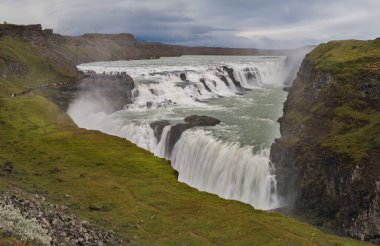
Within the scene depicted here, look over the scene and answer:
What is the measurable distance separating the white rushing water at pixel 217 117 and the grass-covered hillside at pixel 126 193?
9132 millimetres

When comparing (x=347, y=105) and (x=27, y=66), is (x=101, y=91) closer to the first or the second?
(x=27, y=66)

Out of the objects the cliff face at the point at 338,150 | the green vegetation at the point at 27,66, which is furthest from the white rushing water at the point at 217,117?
the green vegetation at the point at 27,66

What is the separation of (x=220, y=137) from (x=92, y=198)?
91.9ft

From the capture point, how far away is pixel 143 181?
3897cm

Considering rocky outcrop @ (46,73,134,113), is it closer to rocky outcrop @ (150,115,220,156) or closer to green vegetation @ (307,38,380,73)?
rocky outcrop @ (150,115,220,156)

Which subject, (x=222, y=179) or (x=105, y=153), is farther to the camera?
(x=222, y=179)

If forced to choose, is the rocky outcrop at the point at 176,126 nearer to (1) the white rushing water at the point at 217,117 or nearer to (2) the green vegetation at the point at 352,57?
(1) the white rushing water at the point at 217,117

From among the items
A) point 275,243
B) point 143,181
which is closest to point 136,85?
point 143,181

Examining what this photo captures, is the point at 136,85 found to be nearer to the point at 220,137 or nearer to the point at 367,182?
the point at 220,137

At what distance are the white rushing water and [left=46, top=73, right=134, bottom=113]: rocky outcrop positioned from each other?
1.56m

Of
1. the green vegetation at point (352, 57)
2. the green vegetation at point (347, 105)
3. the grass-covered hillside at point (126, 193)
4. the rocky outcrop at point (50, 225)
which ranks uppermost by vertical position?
the green vegetation at point (352, 57)

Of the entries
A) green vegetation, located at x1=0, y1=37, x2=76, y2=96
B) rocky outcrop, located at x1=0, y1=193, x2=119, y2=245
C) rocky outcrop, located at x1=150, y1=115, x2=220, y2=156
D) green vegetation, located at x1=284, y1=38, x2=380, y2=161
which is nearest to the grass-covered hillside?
rocky outcrop, located at x1=0, y1=193, x2=119, y2=245

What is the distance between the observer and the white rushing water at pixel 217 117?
50.4 m

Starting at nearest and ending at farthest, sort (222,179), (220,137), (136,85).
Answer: (222,179) → (220,137) → (136,85)
